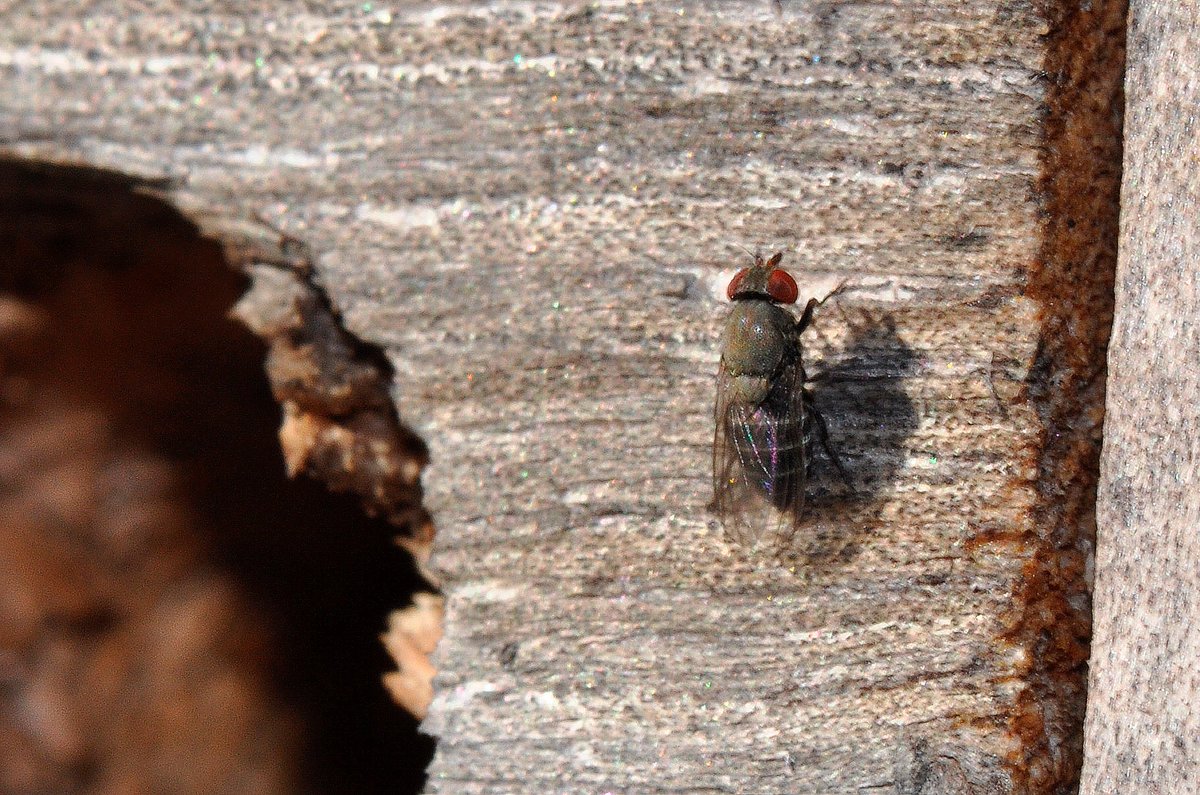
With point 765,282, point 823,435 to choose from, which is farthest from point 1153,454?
point 765,282

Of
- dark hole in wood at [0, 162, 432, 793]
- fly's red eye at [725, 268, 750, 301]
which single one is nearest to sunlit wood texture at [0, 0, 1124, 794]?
fly's red eye at [725, 268, 750, 301]

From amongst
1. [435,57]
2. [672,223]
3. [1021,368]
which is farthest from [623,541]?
[435,57]

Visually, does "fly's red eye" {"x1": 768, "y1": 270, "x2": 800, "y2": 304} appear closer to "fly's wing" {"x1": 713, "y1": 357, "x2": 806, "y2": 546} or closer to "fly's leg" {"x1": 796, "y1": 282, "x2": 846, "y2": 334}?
"fly's leg" {"x1": 796, "y1": 282, "x2": 846, "y2": 334}

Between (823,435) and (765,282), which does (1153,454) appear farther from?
(765,282)

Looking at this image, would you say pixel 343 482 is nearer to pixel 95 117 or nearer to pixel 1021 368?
pixel 95 117

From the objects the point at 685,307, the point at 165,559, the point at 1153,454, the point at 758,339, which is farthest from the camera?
the point at 165,559
